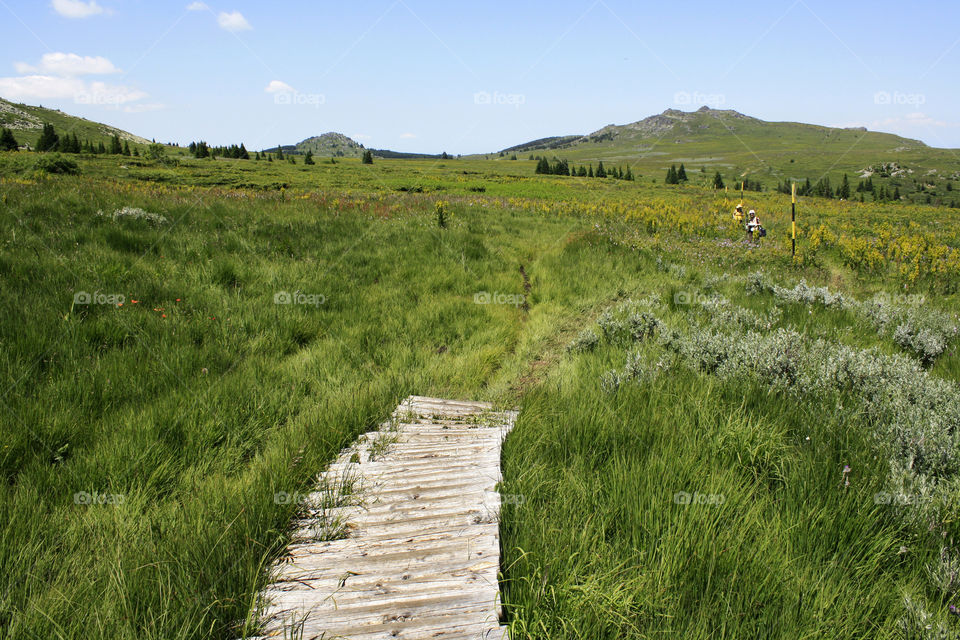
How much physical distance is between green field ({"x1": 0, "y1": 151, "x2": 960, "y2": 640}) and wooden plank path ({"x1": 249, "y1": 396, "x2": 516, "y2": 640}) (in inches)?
5.0

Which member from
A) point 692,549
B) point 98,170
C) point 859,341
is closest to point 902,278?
point 859,341

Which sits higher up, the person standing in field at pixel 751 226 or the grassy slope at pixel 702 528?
the person standing in field at pixel 751 226

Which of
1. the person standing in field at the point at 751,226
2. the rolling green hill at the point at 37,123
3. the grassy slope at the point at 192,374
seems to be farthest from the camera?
the rolling green hill at the point at 37,123

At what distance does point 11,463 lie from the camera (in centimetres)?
297

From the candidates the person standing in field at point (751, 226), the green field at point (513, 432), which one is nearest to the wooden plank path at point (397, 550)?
the green field at point (513, 432)

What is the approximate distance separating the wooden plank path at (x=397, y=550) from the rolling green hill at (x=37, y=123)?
152 metres

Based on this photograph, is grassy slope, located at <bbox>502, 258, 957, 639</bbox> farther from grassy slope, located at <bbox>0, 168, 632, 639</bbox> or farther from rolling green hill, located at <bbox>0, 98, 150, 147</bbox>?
rolling green hill, located at <bbox>0, 98, 150, 147</bbox>

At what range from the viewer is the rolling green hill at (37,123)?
117 meters

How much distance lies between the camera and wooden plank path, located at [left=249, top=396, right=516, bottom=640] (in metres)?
1.74

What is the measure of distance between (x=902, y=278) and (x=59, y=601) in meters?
13.5

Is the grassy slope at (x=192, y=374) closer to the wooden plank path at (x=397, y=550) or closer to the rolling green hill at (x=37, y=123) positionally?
the wooden plank path at (x=397, y=550)

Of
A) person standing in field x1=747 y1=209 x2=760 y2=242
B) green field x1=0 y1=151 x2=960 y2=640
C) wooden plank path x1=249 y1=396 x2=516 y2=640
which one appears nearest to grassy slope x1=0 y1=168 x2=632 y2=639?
green field x1=0 y1=151 x2=960 y2=640

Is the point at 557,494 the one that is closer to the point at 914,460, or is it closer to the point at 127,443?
the point at 914,460

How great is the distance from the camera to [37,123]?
448 feet
